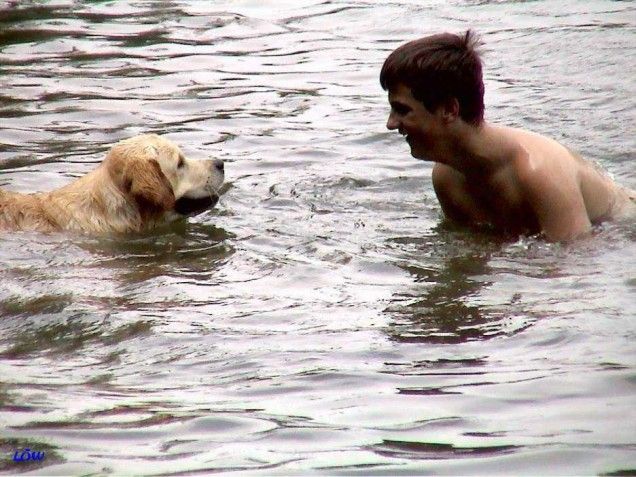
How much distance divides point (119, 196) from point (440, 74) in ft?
7.95

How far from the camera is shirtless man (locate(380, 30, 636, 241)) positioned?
7543 mm

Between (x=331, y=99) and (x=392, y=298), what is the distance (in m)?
5.33

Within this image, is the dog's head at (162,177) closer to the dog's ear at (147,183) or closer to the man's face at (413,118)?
the dog's ear at (147,183)

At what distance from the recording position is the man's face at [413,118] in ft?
25.1

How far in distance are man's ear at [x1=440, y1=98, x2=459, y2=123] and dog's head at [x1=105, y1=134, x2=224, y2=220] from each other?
1.96m

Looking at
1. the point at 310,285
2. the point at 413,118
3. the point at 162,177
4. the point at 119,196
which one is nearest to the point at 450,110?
the point at 413,118

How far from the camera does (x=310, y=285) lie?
24.1ft

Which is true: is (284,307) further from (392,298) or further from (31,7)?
(31,7)

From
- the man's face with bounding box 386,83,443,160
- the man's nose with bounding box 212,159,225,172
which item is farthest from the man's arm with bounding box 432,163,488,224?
the man's nose with bounding box 212,159,225,172

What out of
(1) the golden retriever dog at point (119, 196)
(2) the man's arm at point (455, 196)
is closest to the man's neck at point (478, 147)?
(2) the man's arm at point (455, 196)

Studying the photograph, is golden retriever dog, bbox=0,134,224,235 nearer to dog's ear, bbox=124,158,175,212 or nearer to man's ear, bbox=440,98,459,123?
dog's ear, bbox=124,158,175,212

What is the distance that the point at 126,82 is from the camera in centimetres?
1266

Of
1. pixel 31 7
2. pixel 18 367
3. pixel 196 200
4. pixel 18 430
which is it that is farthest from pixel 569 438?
pixel 31 7

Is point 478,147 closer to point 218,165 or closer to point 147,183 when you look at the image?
point 218,165
